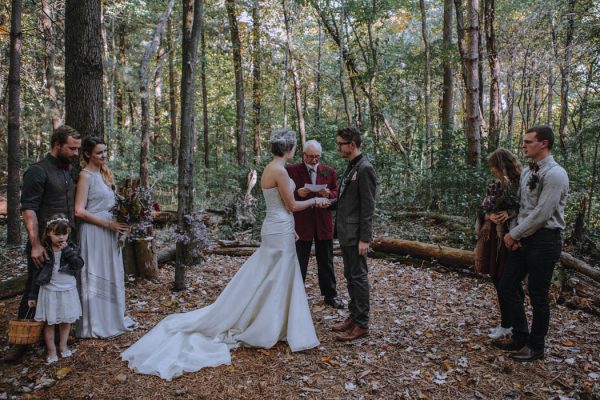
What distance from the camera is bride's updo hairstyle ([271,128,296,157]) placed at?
457 centimetres

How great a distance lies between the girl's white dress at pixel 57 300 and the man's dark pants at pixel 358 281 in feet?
9.89

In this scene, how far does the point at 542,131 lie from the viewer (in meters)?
4.00

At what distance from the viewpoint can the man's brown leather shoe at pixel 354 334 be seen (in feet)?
15.4

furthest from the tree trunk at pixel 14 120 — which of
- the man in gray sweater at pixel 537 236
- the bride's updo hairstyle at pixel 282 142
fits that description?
the man in gray sweater at pixel 537 236

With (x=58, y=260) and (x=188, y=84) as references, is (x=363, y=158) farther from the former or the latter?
(x=58, y=260)

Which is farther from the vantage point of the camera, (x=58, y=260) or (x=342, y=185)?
(x=342, y=185)

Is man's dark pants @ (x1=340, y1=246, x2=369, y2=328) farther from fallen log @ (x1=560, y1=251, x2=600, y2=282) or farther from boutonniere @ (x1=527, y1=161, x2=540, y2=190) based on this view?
fallen log @ (x1=560, y1=251, x2=600, y2=282)

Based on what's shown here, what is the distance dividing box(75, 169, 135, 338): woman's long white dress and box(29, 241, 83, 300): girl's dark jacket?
1.43 feet

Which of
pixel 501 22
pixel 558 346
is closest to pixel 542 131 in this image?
pixel 558 346

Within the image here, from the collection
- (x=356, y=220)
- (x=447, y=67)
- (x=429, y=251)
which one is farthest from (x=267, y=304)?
(x=447, y=67)

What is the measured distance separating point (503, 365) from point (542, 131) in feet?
7.95

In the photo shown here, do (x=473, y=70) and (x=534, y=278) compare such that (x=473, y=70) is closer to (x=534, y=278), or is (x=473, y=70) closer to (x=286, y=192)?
(x=534, y=278)

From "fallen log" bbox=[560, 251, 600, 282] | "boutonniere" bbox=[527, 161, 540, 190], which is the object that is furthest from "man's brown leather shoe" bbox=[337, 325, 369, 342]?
"fallen log" bbox=[560, 251, 600, 282]

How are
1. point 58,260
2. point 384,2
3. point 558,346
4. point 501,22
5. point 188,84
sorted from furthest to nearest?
point 501,22 < point 384,2 < point 188,84 < point 558,346 < point 58,260
